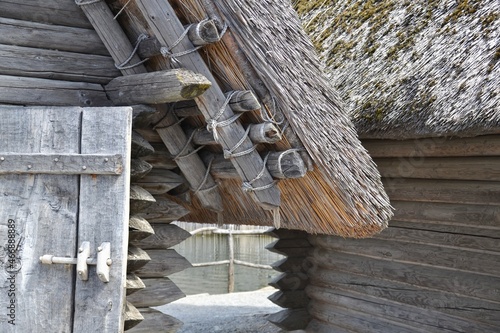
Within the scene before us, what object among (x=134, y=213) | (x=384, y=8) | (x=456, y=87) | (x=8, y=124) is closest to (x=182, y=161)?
(x=134, y=213)

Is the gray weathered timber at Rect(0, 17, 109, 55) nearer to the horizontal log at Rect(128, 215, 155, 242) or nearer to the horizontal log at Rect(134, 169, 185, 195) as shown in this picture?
the horizontal log at Rect(134, 169, 185, 195)

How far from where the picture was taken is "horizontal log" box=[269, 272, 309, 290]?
789 centimetres

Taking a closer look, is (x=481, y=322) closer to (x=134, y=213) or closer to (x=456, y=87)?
(x=456, y=87)

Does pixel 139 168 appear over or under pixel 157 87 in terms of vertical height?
under

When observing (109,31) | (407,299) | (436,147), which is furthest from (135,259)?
(407,299)

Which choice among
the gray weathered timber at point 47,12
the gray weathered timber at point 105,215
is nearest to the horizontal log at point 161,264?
the gray weathered timber at point 105,215

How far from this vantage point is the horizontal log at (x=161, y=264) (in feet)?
15.8

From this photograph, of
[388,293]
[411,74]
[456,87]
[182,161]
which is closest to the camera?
[182,161]

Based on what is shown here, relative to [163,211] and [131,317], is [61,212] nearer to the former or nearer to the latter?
[131,317]

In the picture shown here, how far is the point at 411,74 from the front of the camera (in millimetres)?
6293

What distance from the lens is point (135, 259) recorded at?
4449 millimetres

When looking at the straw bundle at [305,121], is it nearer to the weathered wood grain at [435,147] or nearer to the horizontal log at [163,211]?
the horizontal log at [163,211]

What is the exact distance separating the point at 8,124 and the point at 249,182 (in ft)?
4.43

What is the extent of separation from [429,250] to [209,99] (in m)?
2.81
